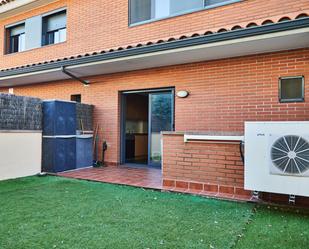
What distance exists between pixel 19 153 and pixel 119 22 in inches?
192

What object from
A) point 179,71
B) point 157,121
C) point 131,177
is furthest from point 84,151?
point 179,71

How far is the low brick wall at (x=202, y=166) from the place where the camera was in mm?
4641

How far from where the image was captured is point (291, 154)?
3.84 metres

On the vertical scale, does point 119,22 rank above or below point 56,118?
above

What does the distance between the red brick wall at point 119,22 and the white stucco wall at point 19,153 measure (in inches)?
147

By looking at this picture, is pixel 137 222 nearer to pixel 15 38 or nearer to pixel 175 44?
pixel 175 44

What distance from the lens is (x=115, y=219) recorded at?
3.50 meters

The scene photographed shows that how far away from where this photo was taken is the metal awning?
4.77 metres

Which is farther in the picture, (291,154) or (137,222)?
(291,154)

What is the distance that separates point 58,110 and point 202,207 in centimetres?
472

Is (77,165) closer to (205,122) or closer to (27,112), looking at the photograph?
(27,112)

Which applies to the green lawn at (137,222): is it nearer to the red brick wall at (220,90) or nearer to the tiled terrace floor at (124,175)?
the tiled terrace floor at (124,175)

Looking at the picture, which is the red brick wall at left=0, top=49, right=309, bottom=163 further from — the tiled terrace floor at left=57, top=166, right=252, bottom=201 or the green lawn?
the green lawn

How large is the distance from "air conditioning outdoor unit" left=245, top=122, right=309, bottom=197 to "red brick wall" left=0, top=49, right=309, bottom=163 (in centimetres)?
198
